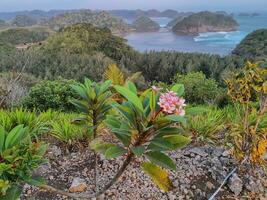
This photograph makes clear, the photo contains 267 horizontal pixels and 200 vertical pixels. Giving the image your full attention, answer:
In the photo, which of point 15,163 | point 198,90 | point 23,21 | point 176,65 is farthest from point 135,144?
point 23,21

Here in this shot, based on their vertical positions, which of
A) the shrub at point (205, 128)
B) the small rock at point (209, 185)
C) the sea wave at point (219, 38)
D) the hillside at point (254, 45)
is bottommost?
the sea wave at point (219, 38)

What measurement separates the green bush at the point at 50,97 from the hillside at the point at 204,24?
240 ft

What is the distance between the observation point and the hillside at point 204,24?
81188mm

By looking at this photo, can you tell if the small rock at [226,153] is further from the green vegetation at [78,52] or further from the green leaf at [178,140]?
the green vegetation at [78,52]

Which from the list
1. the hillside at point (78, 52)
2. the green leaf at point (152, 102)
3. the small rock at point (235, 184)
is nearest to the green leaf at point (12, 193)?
the green leaf at point (152, 102)

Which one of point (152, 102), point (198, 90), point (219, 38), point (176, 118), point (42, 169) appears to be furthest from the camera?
point (219, 38)

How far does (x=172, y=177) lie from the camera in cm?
309

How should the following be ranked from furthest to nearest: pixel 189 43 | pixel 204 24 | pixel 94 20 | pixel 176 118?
pixel 204 24
pixel 94 20
pixel 189 43
pixel 176 118

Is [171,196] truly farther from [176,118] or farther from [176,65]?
[176,65]

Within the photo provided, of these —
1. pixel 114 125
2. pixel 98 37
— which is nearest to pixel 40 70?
pixel 98 37

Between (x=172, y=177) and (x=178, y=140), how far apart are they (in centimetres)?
134

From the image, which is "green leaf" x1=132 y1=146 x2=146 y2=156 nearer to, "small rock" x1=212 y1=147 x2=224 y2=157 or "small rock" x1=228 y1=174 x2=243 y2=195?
"small rock" x1=228 y1=174 x2=243 y2=195

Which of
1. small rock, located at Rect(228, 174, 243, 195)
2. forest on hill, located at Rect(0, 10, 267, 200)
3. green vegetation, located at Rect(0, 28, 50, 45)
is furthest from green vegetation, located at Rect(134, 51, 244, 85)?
green vegetation, located at Rect(0, 28, 50, 45)

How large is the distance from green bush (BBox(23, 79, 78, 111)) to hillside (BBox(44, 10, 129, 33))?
6649 cm
